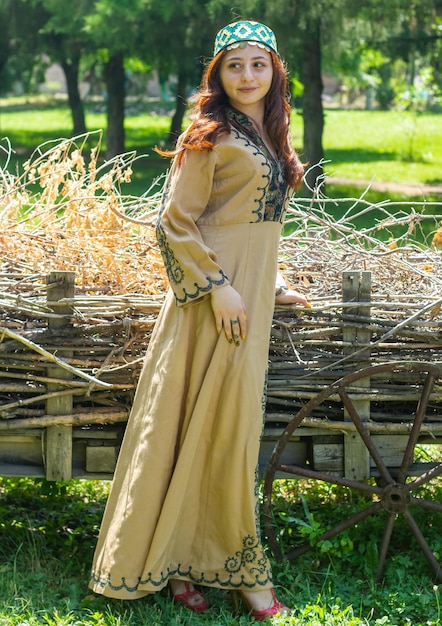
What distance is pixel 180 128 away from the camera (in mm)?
16859

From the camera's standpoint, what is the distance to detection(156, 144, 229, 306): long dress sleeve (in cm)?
294

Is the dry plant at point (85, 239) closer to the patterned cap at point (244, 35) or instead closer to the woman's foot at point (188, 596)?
the patterned cap at point (244, 35)

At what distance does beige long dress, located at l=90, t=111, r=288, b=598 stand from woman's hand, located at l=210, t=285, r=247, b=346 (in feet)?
0.10

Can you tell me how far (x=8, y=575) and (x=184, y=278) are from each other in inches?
52.3

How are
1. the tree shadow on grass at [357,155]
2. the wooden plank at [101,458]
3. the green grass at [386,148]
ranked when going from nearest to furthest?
the wooden plank at [101,458] < the green grass at [386,148] < the tree shadow on grass at [357,155]

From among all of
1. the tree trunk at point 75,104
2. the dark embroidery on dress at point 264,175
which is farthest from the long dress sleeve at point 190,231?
the tree trunk at point 75,104

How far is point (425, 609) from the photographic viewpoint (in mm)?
3285

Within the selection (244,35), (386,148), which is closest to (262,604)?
(244,35)

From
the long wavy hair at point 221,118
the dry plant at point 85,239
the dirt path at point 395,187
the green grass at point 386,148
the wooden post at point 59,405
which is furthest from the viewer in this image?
the green grass at point 386,148

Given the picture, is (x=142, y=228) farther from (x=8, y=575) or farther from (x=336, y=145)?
(x=336, y=145)

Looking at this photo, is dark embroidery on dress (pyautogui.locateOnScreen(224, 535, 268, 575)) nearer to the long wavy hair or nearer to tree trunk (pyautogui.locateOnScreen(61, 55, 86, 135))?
the long wavy hair

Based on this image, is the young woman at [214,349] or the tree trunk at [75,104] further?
the tree trunk at [75,104]

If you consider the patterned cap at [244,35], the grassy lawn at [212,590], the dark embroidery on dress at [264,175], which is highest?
the patterned cap at [244,35]

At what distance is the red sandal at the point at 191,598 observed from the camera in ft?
10.5
